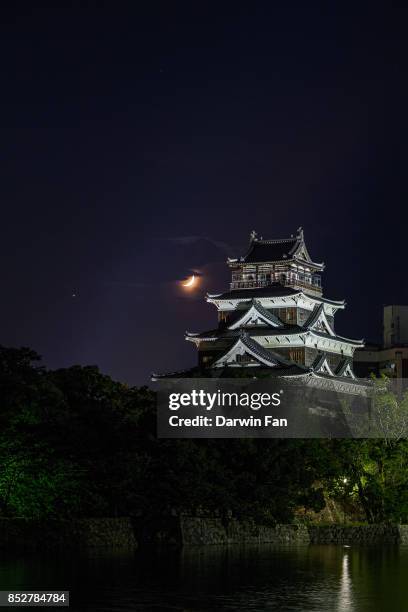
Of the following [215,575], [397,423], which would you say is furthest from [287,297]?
[215,575]

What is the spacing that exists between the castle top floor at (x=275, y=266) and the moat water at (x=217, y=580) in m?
38.8

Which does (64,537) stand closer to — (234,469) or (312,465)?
(234,469)

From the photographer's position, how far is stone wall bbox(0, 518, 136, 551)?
31266 mm

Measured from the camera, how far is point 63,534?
31969 mm

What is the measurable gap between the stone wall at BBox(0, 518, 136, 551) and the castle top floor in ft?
128

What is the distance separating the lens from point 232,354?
6191 centimetres

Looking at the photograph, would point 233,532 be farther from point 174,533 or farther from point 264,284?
point 264,284

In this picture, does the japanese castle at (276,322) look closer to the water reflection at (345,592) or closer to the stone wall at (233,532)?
the stone wall at (233,532)

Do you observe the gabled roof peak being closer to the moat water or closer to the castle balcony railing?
the castle balcony railing

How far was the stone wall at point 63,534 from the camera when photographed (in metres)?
31.3

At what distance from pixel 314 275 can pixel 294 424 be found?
3448 centimetres

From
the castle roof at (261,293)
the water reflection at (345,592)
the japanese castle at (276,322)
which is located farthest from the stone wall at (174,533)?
A: the castle roof at (261,293)

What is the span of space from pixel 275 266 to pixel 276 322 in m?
6.08

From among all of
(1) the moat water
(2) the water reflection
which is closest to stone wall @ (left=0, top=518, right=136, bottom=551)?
(1) the moat water
